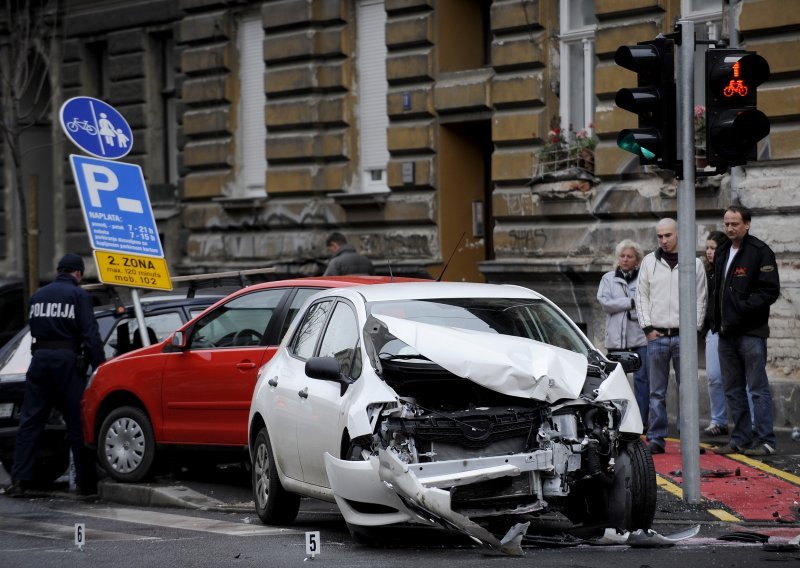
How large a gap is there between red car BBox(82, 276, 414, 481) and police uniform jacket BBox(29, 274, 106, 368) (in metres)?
0.30

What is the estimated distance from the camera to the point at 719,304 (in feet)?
41.2

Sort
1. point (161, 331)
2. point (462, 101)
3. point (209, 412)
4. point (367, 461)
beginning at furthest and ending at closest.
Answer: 1. point (462, 101)
2. point (161, 331)
3. point (209, 412)
4. point (367, 461)

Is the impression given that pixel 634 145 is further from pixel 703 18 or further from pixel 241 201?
pixel 241 201

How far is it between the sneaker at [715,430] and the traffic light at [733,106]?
4.66m

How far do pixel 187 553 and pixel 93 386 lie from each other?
4.60 m

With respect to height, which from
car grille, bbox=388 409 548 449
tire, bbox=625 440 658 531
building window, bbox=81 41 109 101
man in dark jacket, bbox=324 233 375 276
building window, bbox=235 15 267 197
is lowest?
tire, bbox=625 440 658 531

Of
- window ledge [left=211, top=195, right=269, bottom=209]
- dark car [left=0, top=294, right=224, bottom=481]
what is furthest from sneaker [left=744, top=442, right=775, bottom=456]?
window ledge [left=211, top=195, right=269, bottom=209]

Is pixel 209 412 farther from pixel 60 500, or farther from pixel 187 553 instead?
pixel 187 553

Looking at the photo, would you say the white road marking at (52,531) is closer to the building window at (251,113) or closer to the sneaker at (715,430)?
the sneaker at (715,430)

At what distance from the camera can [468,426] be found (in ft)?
26.8

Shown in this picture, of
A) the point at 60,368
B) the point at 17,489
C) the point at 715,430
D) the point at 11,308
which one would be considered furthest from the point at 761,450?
the point at 11,308

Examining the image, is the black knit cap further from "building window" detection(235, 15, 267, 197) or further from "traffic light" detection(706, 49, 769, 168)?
"building window" detection(235, 15, 267, 197)

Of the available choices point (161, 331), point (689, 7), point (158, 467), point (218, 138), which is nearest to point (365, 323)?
point (158, 467)

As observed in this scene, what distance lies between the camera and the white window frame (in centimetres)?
2277
